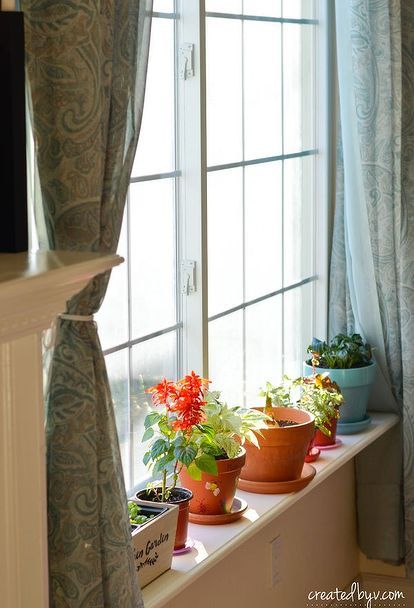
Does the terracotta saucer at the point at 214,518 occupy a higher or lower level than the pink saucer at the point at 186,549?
higher

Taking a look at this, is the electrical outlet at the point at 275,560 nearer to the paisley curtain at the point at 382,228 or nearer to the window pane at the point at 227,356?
the window pane at the point at 227,356

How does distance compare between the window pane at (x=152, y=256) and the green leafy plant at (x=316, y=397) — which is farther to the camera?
the green leafy plant at (x=316, y=397)

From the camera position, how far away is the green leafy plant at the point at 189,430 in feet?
7.07

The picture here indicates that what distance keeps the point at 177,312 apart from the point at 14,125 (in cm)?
116

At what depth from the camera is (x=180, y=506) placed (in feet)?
7.16

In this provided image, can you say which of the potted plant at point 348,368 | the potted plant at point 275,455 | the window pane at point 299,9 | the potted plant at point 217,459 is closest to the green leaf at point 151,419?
the potted plant at point 217,459

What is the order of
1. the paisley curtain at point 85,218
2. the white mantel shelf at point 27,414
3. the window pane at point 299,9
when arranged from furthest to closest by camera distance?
the window pane at point 299,9 < the paisley curtain at point 85,218 < the white mantel shelf at point 27,414

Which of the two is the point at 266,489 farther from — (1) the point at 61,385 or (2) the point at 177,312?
(1) the point at 61,385

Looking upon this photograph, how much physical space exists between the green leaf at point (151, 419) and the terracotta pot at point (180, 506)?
5.9 inches

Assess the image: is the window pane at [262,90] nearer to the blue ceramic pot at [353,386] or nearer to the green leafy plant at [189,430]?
the blue ceramic pot at [353,386]

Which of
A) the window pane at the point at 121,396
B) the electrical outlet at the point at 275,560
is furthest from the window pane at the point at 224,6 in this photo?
the electrical outlet at the point at 275,560

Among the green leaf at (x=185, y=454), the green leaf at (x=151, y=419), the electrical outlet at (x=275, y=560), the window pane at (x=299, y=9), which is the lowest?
the electrical outlet at (x=275, y=560)

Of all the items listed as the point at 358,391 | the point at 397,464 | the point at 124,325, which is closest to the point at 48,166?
the point at 124,325

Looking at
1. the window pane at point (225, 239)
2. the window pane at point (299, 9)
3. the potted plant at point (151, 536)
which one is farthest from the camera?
the window pane at point (299, 9)
